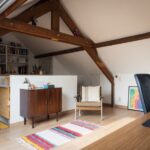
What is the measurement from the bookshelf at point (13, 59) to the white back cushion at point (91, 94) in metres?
2.74

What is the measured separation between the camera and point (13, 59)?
19.4 feet

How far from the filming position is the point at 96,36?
14.8 ft

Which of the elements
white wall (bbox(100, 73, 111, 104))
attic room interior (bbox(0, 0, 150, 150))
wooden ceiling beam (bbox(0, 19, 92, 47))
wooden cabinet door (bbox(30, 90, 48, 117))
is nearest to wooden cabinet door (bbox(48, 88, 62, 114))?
attic room interior (bbox(0, 0, 150, 150))

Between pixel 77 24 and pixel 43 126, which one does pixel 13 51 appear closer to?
pixel 77 24

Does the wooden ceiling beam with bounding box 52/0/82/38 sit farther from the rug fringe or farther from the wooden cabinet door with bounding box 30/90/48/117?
the rug fringe

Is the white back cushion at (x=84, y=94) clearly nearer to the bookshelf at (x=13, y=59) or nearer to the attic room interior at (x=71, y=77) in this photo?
the attic room interior at (x=71, y=77)

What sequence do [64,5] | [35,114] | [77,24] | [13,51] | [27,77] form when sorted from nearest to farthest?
[35,114] < [27,77] < [64,5] < [77,24] < [13,51]

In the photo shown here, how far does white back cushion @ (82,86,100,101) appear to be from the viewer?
461 centimetres

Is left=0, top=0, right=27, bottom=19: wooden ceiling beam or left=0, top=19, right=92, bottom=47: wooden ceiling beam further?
left=0, top=19, right=92, bottom=47: wooden ceiling beam

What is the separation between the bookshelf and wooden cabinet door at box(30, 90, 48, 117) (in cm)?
254

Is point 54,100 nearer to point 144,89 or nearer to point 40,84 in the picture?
point 40,84

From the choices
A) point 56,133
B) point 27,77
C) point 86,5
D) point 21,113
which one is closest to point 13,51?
point 27,77

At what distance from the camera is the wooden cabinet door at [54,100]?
3854 mm

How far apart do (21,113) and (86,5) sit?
2.79 metres
